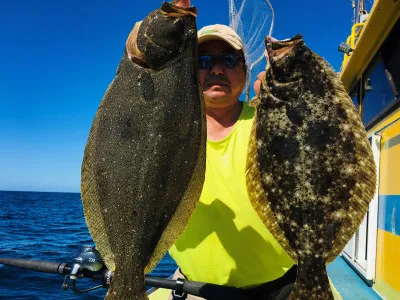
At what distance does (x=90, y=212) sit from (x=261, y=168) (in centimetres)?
106

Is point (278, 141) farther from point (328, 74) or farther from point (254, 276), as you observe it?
point (254, 276)

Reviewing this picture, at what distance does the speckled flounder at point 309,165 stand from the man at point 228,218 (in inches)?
34.8

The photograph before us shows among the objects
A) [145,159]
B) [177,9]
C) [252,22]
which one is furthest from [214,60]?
[252,22]

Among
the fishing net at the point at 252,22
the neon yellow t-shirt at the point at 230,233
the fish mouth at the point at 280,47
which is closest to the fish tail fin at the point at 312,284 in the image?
the neon yellow t-shirt at the point at 230,233

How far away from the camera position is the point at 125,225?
2.24m

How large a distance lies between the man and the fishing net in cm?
176

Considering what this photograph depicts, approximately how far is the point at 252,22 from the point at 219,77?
266 centimetres

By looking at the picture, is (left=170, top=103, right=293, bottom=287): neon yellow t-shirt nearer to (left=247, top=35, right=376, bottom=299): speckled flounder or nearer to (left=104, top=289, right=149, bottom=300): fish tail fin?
(left=247, top=35, right=376, bottom=299): speckled flounder

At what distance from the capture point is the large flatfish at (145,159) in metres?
2.22

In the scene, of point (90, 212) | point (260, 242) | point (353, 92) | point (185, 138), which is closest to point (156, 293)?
point (260, 242)

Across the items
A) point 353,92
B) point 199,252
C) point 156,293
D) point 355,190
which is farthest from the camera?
point 353,92

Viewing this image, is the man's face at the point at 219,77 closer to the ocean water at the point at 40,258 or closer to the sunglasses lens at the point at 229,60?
the sunglasses lens at the point at 229,60

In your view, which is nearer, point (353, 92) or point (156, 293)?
point (156, 293)

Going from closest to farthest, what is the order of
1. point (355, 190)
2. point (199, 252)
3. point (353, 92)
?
point (355, 190)
point (199, 252)
point (353, 92)
